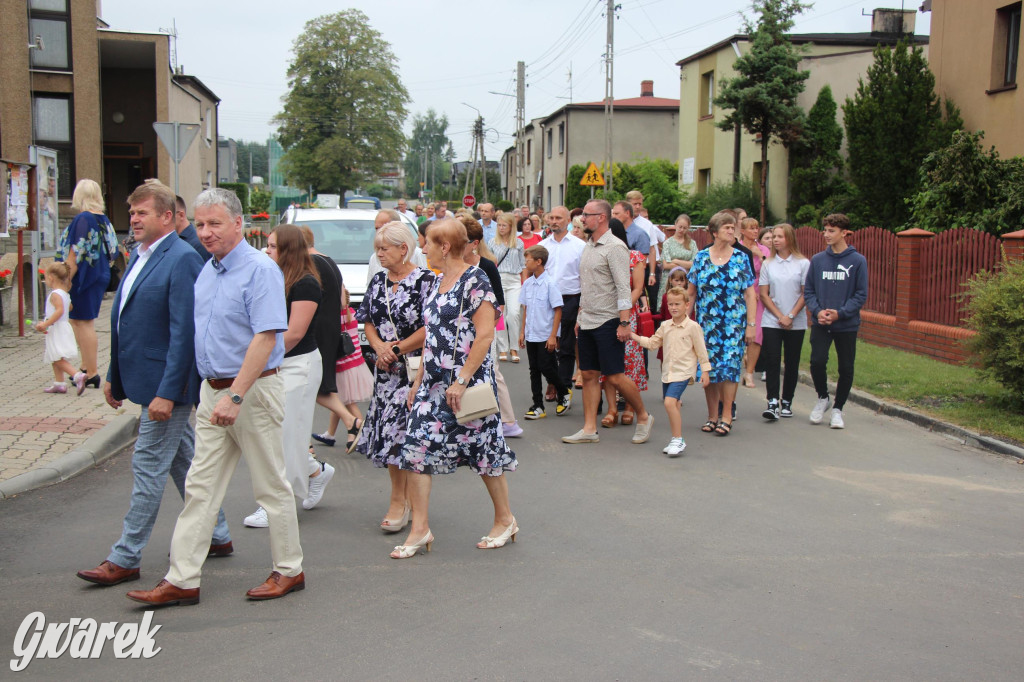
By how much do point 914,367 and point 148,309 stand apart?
1032 centimetres

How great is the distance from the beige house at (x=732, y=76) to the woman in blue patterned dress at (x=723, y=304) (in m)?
17.4

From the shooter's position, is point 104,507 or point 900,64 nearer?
point 104,507

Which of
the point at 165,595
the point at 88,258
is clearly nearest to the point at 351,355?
the point at 165,595

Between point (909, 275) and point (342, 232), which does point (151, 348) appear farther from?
point (909, 275)

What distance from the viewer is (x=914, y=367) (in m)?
12.3

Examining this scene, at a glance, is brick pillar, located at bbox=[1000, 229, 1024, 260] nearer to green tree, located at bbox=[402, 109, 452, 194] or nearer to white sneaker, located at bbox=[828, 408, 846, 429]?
white sneaker, located at bbox=[828, 408, 846, 429]

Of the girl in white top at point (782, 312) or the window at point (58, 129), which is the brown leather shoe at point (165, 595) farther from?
the window at point (58, 129)

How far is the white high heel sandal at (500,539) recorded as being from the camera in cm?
552

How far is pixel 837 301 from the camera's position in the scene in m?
9.15

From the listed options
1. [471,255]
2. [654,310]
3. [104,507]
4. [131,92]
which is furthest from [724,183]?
[104,507]

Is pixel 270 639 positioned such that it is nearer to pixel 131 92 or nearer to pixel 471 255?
pixel 471 255

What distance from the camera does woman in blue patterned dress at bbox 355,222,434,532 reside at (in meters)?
5.77

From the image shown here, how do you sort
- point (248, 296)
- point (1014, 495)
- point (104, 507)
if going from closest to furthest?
point (248, 296) < point (104, 507) < point (1014, 495)

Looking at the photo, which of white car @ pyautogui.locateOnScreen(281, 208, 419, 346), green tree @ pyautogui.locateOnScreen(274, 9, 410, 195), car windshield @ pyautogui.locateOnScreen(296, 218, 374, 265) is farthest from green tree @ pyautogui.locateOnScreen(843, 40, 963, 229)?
green tree @ pyautogui.locateOnScreen(274, 9, 410, 195)
